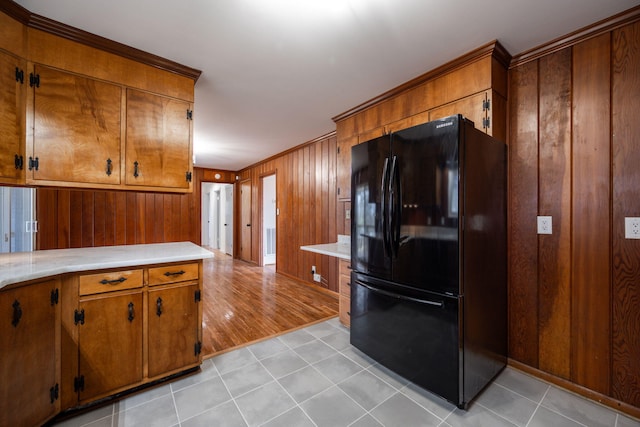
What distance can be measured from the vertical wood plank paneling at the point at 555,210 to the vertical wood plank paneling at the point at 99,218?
4393 millimetres

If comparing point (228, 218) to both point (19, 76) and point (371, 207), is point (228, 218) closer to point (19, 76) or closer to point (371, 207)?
point (19, 76)

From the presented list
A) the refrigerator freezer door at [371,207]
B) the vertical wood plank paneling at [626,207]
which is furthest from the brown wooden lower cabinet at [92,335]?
the vertical wood plank paneling at [626,207]

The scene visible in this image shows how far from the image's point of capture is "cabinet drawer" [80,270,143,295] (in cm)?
159

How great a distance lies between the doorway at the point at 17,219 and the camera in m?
2.25

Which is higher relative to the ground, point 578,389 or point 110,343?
point 110,343

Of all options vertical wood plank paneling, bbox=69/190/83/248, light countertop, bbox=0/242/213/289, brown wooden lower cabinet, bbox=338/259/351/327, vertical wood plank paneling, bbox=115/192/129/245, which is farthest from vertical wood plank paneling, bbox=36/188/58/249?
brown wooden lower cabinet, bbox=338/259/351/327

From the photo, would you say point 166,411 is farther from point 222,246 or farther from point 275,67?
point 222,246

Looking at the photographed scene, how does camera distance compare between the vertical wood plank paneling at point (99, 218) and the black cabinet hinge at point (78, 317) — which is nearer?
the black cabinet hinge at point (78, 317)

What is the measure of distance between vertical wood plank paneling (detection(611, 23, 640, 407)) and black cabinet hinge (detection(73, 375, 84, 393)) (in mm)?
3324

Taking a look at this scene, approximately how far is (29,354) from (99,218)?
211cm

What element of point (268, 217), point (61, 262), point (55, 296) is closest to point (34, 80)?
point (61, 262)

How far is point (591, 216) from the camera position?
1740 millimetres

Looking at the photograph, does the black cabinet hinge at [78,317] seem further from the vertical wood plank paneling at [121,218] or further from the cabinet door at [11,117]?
the vertical wood plank paneling at [121,218]

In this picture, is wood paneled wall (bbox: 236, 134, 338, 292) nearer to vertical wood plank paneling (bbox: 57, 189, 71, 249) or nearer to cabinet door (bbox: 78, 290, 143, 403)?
cabinet door (bbox: 78, 290, 143, 403)
